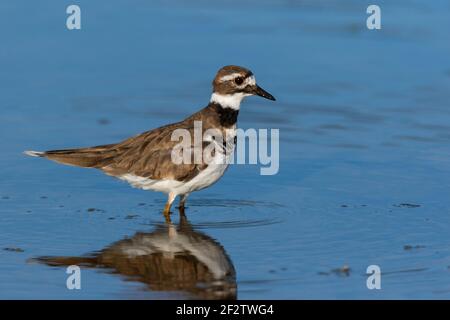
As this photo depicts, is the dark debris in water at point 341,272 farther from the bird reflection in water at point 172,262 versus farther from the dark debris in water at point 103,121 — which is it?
the dark debris in water at point 103,121

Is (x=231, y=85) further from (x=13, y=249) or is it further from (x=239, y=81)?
(x=13, y=249)

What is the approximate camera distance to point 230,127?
12906mm

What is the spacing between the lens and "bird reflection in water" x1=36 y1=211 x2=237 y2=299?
406 inches

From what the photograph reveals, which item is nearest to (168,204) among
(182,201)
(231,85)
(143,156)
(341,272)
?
(182,201)

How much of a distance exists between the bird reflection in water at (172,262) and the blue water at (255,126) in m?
0.04

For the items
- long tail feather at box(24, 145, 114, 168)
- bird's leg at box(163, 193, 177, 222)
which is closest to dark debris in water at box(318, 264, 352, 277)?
bird's leg at box(163, 193, 177, 222)

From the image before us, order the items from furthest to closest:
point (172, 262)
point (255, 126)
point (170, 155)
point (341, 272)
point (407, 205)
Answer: point (255, 126)
point (407, 205)
point (170, 155)
point (172, 262)
point (341, 272)

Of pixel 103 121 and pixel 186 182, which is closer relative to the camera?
pixel 186 182

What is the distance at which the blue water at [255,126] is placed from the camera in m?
10.8

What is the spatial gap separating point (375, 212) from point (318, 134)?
10.3 feet

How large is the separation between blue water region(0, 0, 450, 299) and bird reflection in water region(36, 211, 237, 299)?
39 millimetres

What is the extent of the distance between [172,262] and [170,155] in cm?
186

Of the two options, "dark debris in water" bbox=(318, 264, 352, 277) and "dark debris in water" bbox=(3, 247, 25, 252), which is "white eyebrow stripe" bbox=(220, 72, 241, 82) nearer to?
"dark debris in water" bbox=(318, 264, 352, 277)

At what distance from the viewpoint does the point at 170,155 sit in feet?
41.2
